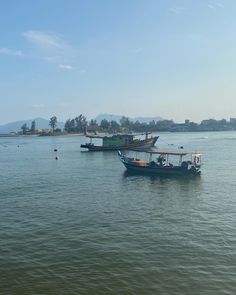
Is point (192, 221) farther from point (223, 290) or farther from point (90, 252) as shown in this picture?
Answer: point (223, 290)

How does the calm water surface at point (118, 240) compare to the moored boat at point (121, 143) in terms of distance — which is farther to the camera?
the moored boat at point (121, 143)

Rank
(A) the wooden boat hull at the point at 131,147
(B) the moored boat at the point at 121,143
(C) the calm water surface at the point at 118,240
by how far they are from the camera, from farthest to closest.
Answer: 1. (B) the moored boat at the point at 121,143
2. (A) the wooden boat hull at the point at 131,147
3. (C) the calm water surface at the point at 118,240

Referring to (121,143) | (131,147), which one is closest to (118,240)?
(131,147)

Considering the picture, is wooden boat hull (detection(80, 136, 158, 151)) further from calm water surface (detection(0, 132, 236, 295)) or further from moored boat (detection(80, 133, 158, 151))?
calm water surface (detection(0, 132, 236, 295))

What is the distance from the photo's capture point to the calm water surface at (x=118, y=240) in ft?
72.1

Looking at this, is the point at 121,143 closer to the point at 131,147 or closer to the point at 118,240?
the point at 131,147

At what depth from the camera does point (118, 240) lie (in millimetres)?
28812

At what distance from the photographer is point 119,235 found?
1182 inches

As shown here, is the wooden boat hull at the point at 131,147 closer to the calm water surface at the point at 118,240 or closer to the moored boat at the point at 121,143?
the moored boat at the point at 121,143

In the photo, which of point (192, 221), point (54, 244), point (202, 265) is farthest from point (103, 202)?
point (202, 265)

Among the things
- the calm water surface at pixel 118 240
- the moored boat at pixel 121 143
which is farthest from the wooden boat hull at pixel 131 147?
the calm water surface at pixel 118 240

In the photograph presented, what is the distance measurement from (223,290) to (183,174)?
4185 cm

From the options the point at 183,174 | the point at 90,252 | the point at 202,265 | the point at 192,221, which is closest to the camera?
the point at 202,265

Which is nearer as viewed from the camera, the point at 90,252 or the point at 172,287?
the point at 172,287
